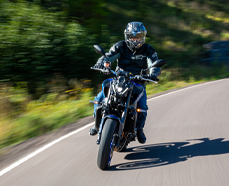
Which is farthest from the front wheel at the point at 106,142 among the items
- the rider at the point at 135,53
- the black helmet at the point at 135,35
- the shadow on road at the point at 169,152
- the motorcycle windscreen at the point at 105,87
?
the black helmet at the point at 135,35

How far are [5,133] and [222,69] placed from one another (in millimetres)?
18559

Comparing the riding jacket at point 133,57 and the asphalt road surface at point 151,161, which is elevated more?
the riding jacket at point 133,57

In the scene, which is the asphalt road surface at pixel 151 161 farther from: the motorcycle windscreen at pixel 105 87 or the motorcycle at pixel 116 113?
the motorcycle windscreen at pixel 105 87

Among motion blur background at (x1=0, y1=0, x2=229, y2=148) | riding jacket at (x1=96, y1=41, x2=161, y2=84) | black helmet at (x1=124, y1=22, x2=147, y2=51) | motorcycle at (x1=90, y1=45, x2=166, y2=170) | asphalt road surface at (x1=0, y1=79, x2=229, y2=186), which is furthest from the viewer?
motion blur background at (x1=0, y1=0, x2=229, y2=148)

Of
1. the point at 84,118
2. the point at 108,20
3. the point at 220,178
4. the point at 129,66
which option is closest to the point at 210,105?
the point at 84,118

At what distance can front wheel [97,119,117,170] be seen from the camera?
427 cm

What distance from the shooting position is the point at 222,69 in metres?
22.5

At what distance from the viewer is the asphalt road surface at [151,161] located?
422cm

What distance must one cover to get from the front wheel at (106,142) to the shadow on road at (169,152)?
336 mm

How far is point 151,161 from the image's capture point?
4.95 metres

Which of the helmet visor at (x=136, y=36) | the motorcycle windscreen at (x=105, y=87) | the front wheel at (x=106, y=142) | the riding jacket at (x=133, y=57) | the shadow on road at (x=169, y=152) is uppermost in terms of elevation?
the helmet visor at (x=136, y=36)

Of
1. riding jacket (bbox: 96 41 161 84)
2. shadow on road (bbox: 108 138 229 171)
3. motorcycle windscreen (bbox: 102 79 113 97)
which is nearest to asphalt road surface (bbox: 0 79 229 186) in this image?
shadow on road (bbox: 108 138 229 171)

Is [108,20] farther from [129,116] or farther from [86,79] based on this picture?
[129,116]

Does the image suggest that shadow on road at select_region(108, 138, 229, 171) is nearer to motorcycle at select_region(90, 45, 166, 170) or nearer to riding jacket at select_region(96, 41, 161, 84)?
motorcycle at select_region(90, 45, 166, 170)
